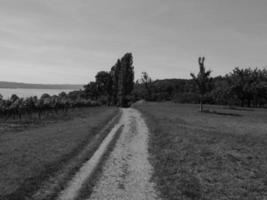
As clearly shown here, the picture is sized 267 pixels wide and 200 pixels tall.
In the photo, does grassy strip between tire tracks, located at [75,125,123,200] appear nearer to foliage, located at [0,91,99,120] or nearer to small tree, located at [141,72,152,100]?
foliage, located at [0,91,99,120]

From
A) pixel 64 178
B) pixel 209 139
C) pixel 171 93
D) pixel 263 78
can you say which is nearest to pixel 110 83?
pixel 171 93

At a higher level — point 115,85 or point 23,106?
point 115,85

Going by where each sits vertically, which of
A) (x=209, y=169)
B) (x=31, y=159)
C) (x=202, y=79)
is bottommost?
(x=209, y=169)

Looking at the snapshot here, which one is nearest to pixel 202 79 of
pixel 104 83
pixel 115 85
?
pixel 115 85

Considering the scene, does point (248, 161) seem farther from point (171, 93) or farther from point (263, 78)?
point (171, 93)

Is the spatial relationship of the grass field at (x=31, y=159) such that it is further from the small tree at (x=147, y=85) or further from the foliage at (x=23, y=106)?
the small tree at (x=147, y=85)

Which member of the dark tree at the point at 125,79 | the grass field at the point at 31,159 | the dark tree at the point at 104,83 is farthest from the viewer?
the dark tree at the point at 104,83

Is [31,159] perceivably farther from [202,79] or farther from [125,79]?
[125,79]

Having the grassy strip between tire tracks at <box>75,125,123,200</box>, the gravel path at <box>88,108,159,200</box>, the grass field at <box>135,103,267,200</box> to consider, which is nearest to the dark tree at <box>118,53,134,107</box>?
the grass field at <box>135,103,267,200</box>

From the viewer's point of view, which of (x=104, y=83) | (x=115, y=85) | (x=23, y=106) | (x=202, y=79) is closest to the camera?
(x=23, y=106)

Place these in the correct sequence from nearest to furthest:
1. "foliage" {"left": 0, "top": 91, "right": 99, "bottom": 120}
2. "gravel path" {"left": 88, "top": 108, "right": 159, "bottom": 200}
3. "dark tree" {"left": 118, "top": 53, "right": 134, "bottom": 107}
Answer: "gravel path" {"left": 88, "top": 108, "right": 159, "bottom": 200} < "foliage" {"left": 0, "top": 91, "right": 99, "bottom": 120} < "dark tree" {"left": 118, "top": 53, "right": 134, "bottom": 107}

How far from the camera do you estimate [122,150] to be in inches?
405

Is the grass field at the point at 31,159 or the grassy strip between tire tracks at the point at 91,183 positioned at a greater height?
the grass field at the point at 31,159

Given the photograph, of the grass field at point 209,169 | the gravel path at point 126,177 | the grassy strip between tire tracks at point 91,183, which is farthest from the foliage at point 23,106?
Answer: the grassy strip between tire tracks at point 91,183
